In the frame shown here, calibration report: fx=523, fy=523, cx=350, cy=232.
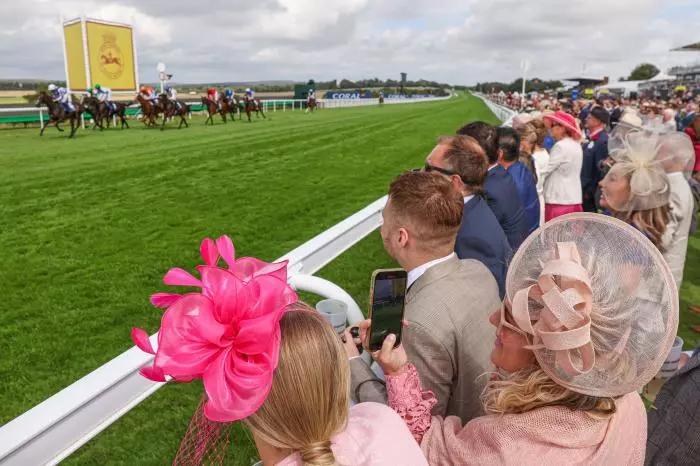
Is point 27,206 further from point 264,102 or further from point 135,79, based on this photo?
point 264,102

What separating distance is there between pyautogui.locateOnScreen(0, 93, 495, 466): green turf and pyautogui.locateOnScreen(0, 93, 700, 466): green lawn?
1 centimetres

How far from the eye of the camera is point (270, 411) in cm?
104

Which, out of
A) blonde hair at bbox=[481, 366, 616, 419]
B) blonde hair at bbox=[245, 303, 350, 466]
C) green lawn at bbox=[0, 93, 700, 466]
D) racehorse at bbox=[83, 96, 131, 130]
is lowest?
green lawn at bbox=[0, 93, 700, 466]

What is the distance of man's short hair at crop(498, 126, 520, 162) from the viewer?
4271mm

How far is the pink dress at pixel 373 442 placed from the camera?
1088 mm

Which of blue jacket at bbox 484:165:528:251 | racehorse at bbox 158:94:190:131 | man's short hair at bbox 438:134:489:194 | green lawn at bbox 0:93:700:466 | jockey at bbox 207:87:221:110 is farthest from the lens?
jockey at bbox 207:87:221:110

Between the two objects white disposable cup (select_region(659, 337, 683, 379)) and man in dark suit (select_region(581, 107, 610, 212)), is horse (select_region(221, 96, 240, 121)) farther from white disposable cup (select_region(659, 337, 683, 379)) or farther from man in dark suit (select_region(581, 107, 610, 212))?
white disposable cup (select_region(659, 337, 683, 379))

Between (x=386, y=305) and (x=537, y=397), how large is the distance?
46 centimetres

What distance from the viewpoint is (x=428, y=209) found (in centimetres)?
207

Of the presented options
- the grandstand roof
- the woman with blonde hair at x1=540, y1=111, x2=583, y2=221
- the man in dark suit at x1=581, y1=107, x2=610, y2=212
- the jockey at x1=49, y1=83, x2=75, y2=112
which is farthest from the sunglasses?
the grandstand roof

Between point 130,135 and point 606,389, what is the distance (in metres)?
18.9

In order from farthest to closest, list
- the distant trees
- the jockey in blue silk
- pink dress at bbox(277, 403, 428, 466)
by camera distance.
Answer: the distant trees
the jockey in blue silk
pink dress at bbox(277, 403, 428, 466)

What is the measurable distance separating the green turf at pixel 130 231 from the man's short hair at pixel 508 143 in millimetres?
1729

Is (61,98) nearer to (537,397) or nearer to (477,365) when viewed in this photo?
(477,365)
